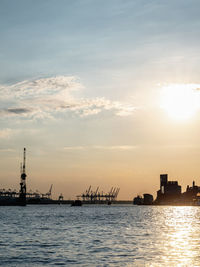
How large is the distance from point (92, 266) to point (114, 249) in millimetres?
15898

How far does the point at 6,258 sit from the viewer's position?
54.8m

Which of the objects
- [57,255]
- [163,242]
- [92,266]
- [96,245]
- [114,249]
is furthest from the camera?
[163,242]

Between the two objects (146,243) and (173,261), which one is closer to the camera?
(173,261)

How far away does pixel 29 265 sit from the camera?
4944cm

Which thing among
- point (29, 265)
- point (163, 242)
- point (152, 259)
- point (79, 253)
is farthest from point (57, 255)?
point (163, 242)

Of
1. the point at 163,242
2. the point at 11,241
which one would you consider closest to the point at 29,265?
the point at 11,241

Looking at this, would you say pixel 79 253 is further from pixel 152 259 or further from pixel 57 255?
pixel 152 259

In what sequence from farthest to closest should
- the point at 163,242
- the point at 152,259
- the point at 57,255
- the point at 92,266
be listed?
the point at 163,242 < the point at 57,255 < the point at 152,259 < the point at 92,266

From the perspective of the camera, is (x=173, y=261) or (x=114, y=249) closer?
(x=173, y=261)

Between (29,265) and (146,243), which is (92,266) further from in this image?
(146,243)

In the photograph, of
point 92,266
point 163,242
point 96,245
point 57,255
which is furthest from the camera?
point 163,242

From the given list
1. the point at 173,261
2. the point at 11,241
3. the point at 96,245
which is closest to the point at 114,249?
the point at 96,245

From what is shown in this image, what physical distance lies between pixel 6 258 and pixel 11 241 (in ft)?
66.4

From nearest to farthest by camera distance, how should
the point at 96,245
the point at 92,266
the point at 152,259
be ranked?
1. the point at 92,266
2. the point at 152,259
3. the point at 96,245
